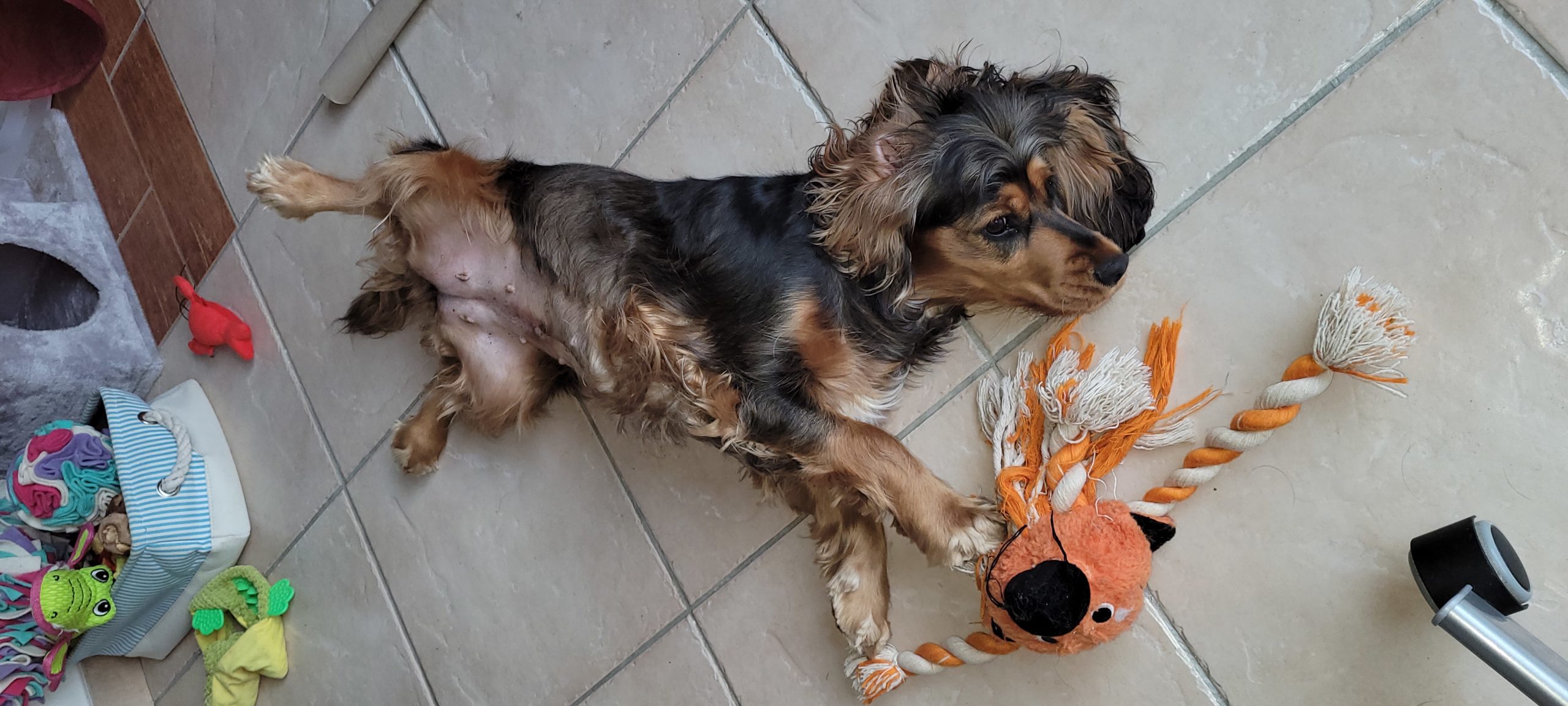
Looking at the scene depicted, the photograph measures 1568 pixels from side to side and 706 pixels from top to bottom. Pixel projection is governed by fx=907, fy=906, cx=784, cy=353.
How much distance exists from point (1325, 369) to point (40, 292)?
149 inches

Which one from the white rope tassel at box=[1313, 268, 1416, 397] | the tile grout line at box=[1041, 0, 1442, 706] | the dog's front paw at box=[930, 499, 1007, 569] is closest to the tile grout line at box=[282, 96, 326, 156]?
the dog's front paw at box=[930, 499, 1007, 569]

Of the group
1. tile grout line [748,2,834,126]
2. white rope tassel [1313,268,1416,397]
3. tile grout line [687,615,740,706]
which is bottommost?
tile grout line [687,615,740,706]

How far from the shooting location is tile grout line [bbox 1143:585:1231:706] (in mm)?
1858

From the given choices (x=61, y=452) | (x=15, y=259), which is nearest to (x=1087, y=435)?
(x=61, y=452)

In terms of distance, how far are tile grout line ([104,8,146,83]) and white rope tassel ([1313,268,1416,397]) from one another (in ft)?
13.2

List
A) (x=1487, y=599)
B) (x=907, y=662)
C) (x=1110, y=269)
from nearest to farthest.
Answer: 1. (x=1487, y=599)
2. (x=1110, y=269)
3. (x=907, y=662)

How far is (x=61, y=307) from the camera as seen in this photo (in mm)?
3098

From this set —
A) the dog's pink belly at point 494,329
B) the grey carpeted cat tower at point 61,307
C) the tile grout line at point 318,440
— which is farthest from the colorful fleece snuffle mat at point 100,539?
the dog's pink belly at point 494,329

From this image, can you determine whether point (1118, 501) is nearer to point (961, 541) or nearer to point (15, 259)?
point (961, 541)

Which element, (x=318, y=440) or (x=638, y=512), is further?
(x=318, y=440)

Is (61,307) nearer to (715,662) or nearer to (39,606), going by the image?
(39,606)

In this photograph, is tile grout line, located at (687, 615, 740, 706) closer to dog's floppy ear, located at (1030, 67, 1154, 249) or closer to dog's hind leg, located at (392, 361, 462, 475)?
dog's hind leg, located at (392, 361, 462, 475)

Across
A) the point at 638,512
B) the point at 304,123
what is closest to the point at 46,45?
the point at 304,123

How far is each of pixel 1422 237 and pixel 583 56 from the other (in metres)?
2.07
